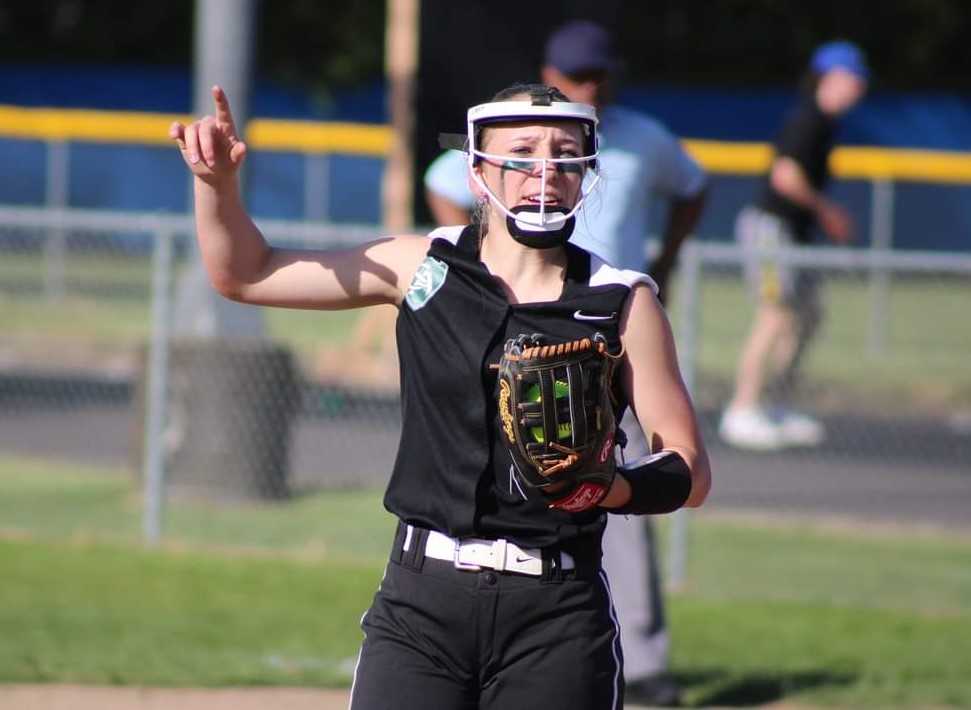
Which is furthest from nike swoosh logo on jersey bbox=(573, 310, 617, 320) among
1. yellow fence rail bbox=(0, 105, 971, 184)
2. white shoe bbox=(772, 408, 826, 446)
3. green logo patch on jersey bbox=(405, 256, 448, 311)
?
yellow fence rail bbox=(0, 105, 971, 184)

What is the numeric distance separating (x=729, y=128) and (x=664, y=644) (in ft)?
61.7

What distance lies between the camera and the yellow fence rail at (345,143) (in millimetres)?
17828

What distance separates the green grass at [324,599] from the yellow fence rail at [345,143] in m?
9.31

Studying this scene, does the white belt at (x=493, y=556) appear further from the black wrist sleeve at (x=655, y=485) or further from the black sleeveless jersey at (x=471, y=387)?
the black wrist sleeve at (x=655, y=485)

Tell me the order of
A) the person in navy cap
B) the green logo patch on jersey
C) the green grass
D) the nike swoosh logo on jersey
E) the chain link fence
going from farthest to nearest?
1. the chain link fence
2. the green grass
3. the person in navy cap
4. the green logo patch on jersey
5. the nike swoosh logo on jersey

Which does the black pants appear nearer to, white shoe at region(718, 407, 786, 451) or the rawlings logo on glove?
the rawlings logo on glove

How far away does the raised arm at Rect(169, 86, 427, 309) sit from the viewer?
3.63 m

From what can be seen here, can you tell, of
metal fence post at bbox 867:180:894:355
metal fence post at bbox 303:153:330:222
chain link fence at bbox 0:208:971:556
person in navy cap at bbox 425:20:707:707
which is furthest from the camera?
metal fence post at bbox 303:153:330:222

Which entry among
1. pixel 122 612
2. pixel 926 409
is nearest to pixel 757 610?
pixel 122 612

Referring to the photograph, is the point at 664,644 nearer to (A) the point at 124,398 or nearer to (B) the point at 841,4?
(A) the point at 124,398

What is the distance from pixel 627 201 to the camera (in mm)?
5512

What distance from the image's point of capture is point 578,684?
336 cm

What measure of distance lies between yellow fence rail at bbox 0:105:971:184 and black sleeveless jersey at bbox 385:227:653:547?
14766 mm

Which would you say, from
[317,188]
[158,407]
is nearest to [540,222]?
[158,407]
